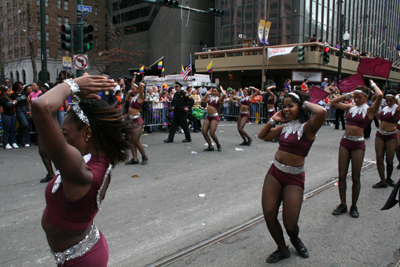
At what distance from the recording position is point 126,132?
6.62ft

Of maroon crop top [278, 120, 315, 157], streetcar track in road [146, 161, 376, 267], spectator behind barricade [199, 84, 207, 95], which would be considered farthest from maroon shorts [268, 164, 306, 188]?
spectator behind barricade [199, 84, 207, 95]

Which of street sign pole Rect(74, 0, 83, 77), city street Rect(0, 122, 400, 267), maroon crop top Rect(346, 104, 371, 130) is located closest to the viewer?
city street Rect(0, 122, 400, 267)

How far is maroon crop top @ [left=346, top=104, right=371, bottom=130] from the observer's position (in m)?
5.13

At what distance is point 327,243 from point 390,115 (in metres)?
3.75

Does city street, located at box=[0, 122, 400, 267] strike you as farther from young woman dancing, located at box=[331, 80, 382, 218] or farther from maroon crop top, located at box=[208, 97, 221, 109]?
maroon crop top, located at box=[208, 97, 221, 109]

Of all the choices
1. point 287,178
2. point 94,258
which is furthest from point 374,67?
point 94,258

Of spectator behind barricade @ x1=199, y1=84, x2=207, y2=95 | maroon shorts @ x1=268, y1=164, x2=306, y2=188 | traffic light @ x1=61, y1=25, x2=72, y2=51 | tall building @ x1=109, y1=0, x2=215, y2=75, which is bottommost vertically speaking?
maroon shorts @ x1=268, y1=164, x2=306, y2=188

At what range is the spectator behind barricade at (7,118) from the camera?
946 cm

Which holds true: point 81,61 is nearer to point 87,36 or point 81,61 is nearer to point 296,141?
point 87,36

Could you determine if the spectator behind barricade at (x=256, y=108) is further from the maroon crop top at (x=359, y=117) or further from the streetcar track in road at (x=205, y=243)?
the streetcar track in road at (x=205, y=243)

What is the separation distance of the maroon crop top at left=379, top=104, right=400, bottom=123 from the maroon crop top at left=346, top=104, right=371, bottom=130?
1.42 meters

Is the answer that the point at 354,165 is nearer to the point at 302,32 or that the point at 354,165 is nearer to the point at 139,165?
the point at 139,165

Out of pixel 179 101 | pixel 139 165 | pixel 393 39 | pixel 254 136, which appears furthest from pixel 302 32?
pixel 393 39

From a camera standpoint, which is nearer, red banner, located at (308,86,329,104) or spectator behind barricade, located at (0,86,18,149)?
red banner, located at (308,86,329,104)
